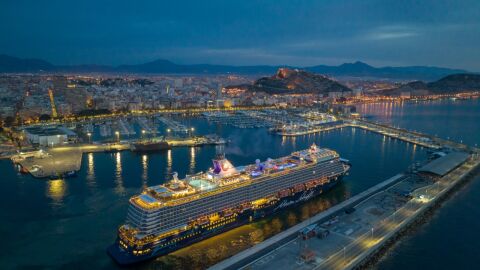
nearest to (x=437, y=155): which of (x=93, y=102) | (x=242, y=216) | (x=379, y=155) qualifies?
(x=379, y=155)

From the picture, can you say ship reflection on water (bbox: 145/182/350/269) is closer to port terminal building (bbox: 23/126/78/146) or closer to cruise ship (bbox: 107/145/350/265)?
cruise ship (bbox: 107/145/350/265)

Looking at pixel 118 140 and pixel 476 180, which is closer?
pixel 476 180

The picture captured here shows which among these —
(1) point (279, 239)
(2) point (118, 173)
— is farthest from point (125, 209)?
(1) point (279, 239)

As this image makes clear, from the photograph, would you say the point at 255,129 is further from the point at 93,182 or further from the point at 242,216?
the point at 242,216

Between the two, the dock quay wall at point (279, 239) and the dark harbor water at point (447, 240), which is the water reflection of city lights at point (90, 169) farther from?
the dark harbor water at point (447, 240)

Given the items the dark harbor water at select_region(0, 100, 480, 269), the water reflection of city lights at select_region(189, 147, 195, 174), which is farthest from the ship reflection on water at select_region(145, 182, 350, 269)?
the water reflection of city lights at select_region(189, 147, 195, 174)

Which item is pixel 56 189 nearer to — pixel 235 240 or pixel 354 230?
pixel 235 240

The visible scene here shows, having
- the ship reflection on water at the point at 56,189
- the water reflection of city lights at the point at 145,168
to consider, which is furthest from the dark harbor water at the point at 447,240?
the ship reflection on water at the point at 56,189
